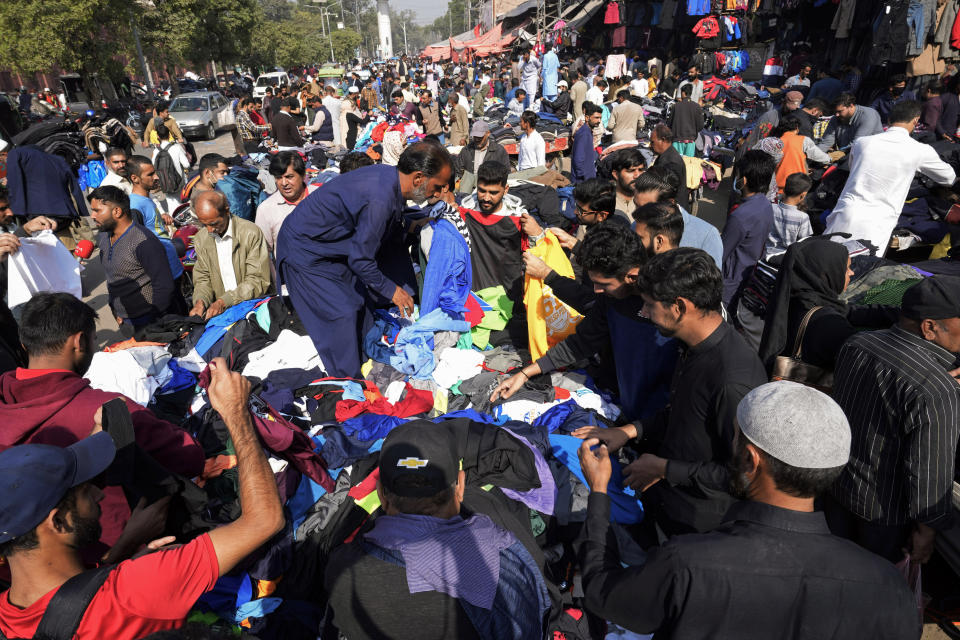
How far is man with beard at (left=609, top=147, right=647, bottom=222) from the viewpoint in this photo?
5035 millimetres

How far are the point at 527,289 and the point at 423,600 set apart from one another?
278 cm

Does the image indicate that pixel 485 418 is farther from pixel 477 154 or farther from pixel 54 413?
pixel 477 154

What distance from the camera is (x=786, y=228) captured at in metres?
4.91

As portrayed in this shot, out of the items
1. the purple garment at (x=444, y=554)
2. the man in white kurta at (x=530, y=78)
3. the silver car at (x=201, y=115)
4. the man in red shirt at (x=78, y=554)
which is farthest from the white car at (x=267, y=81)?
the purple garment at (x=444, y=554)

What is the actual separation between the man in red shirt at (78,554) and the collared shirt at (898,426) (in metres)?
2.39

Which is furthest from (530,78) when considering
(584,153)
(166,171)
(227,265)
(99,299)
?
(227,265)

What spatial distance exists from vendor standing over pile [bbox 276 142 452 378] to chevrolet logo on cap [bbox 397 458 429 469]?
7.52 feet

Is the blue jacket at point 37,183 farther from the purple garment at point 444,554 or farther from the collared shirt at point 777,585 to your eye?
the collared shirt at point 777,585

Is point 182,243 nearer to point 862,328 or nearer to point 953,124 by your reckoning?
point 862,328

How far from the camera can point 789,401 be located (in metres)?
1.41

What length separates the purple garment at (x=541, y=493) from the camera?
251 cm

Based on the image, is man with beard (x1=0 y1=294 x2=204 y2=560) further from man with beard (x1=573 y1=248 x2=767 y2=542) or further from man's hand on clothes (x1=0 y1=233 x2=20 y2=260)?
man with beard (x1=573 y1=248 x2=767 y2=542)

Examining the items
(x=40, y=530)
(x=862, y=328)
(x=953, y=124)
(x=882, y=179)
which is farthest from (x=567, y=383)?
(x=953, y=124)

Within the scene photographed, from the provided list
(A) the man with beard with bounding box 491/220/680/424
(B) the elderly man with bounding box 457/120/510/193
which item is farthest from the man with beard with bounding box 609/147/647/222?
(B) the elderly man with bounding box 457/120/510/193
